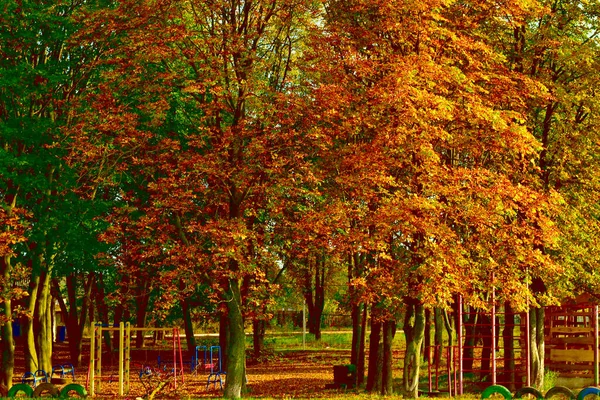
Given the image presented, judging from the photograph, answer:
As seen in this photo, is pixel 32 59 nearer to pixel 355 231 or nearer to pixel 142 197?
pixel 142 197

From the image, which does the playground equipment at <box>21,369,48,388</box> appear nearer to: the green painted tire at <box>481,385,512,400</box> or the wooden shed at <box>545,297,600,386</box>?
the green painted tire at <box>481,385,512,400</box>

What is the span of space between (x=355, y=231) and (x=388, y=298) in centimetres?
214

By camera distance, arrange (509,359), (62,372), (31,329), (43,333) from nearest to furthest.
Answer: (509,359) → (31,329) → (62,372) → (43,333)

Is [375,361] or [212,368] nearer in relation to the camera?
[375,361]

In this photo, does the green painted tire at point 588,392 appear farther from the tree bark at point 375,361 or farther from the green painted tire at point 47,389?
the green painted tire at point 47,389

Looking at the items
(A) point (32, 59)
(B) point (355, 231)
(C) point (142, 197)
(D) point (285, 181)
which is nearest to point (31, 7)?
(A) point (32, 59)

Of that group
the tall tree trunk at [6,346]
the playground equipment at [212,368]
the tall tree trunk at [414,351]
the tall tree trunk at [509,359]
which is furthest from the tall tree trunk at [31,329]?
the tall tree trunk at [509,359]

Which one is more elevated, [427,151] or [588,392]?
[427,151]

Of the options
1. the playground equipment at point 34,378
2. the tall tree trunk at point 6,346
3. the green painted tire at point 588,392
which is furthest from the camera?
the tall tree trunk at point 6,346

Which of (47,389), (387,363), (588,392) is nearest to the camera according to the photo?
(588,392)

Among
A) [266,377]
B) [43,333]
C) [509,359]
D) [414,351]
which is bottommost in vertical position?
A: [266,377]

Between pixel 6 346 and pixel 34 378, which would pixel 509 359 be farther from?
pixel 6 346

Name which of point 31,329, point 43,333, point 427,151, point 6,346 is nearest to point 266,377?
point 43,333

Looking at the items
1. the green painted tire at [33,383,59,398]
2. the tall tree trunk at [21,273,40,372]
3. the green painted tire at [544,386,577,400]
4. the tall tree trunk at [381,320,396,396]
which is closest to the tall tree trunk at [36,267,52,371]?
the tall tree trunk at [21,273,40,372]
